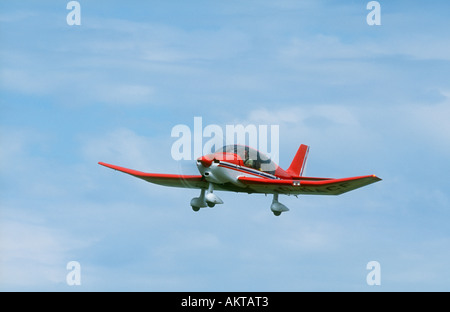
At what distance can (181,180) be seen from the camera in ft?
130

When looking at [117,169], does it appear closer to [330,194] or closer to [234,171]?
[234,171]

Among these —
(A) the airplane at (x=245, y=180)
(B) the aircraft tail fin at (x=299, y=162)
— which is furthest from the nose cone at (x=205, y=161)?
(B) the aircraft tail fin at (x=299, y=162)

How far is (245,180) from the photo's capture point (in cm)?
3825

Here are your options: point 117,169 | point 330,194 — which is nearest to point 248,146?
point 330,194

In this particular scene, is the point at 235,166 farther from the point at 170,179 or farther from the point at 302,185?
the point at 170,179

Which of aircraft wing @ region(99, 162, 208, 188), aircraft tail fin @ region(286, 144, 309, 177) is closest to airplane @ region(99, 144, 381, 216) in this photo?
aircraft wing @ region(99, 162, 208, 188)

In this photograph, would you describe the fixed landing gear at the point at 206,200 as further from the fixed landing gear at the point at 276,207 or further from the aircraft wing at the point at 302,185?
the fixed landing gear at the point at 276,207

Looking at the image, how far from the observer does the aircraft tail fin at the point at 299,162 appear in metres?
42.8

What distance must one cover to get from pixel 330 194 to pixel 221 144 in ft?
17.0

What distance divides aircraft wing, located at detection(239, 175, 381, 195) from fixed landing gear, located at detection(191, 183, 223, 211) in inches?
56.2

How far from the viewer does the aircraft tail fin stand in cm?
4275

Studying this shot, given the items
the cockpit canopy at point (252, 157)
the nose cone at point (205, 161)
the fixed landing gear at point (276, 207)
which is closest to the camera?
the nose cone at point (205, 161)

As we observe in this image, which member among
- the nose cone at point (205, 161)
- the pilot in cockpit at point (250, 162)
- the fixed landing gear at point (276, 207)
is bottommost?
the fixed landing gear at point (276, 207)
